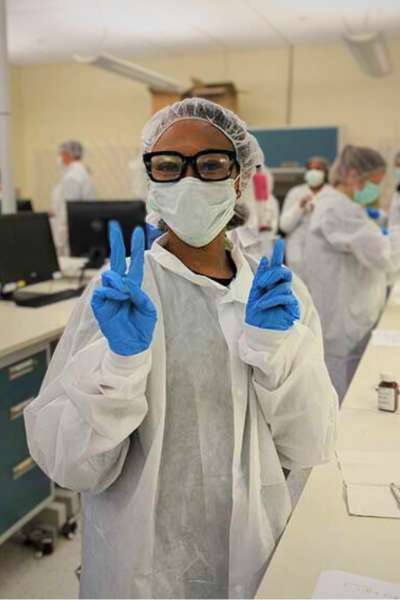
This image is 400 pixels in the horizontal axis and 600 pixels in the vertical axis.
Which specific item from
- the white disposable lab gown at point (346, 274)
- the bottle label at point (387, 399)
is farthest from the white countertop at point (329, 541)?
the white disposable lab gown at point (346, 274)

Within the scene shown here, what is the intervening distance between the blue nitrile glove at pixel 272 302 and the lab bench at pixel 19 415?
1.30 metres

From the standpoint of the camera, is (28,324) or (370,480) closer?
(370,480)

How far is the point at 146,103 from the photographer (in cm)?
805

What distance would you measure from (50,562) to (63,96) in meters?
7.35

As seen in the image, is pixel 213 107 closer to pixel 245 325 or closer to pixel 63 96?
pixel 245 325

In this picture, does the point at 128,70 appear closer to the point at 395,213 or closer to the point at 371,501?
the point at 395,213

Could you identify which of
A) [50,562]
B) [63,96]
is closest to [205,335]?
[50,562]

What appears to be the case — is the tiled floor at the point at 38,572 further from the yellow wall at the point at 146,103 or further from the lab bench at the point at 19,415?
the yellow wall at the point at 146,103

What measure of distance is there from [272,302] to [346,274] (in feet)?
7.42

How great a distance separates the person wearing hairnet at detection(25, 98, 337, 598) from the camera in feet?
3.57

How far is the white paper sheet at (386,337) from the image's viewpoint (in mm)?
2557

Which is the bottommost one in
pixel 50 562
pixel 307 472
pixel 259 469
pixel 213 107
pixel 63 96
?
pixel 50 562

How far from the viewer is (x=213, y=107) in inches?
49.1

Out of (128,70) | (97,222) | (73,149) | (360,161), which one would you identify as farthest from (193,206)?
(73,149)
